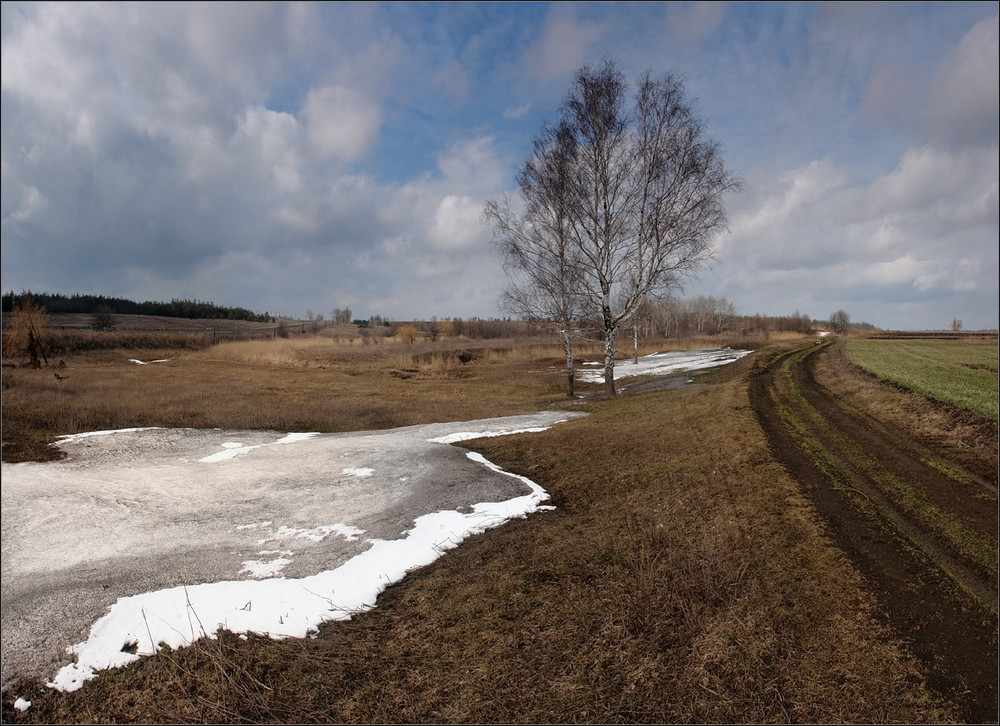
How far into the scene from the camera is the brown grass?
12.0ft

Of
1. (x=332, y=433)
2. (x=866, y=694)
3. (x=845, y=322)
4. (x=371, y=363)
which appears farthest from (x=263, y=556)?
(x=845, y=322)

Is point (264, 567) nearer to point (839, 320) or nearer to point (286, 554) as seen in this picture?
point (286, 554)

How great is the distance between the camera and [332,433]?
592 inches

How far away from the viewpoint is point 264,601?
5.22 m

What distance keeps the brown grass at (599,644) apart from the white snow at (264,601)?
8.7 inches

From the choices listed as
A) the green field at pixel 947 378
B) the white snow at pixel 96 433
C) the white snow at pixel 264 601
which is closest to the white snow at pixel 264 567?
the white snow at pixel 264 601

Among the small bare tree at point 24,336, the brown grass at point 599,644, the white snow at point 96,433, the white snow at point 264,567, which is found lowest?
the white snow at point 264,567

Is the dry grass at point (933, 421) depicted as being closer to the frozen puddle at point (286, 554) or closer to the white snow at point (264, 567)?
the frozen puddle at point (286, 554)

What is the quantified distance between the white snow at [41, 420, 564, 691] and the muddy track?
4932 millimetres

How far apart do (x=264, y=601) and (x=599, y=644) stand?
3.54m

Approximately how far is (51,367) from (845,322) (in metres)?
136

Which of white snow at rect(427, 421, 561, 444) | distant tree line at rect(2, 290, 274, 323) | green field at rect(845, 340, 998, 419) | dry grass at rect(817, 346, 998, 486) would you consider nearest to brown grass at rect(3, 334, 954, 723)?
dry grass at rect(817, 346, 998, 486)

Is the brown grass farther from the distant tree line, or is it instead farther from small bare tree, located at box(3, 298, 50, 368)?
the distant tree line

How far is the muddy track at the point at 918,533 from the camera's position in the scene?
4094 millimetres
